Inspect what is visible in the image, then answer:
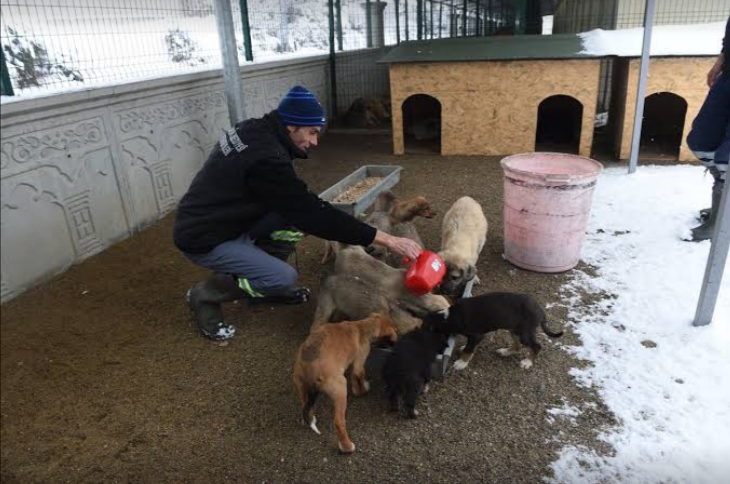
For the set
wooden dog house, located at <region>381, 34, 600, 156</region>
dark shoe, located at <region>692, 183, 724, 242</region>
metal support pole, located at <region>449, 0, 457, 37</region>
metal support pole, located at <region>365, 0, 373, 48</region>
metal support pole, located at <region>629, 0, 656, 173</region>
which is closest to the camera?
dark shoe, located at <region>692, 183, 724, 242</region>

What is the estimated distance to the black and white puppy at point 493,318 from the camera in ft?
10.7

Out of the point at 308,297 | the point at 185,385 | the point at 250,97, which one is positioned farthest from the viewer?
the point at 250,97

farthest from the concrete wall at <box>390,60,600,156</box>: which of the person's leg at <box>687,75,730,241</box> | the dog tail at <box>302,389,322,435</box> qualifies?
the dog tail at <box>302,389,322,435</box>

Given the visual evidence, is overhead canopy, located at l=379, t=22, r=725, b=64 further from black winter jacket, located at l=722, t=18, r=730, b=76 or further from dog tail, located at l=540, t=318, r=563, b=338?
dog tail, located at l=540, t=318, r=563, b=338

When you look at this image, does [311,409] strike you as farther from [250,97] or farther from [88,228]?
[250,97]

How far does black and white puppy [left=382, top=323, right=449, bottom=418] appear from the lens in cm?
291

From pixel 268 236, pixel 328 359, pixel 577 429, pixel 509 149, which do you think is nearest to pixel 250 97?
pixel 509 149

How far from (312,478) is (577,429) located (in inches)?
60.4

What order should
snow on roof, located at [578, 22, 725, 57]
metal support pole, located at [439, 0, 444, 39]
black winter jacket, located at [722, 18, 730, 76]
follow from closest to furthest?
black winter jacket, located at [722, 18, 730, 76]
snow on roof, located at [578, 22, 725, 57]
metal support pole, located at [439, 0, 444, 39]

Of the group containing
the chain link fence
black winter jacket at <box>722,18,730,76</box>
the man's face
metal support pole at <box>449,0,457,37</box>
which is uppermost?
metal support pole at <box>449,0,457,37</box>

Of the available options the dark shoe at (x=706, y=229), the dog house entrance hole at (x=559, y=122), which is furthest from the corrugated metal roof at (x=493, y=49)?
the dark shoe at (x=706, y=229)

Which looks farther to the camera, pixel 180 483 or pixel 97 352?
pixel 180 483

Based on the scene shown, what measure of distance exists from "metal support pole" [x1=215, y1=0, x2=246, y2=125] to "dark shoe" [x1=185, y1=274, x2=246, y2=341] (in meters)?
3.34

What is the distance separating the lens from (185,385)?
3.36m
